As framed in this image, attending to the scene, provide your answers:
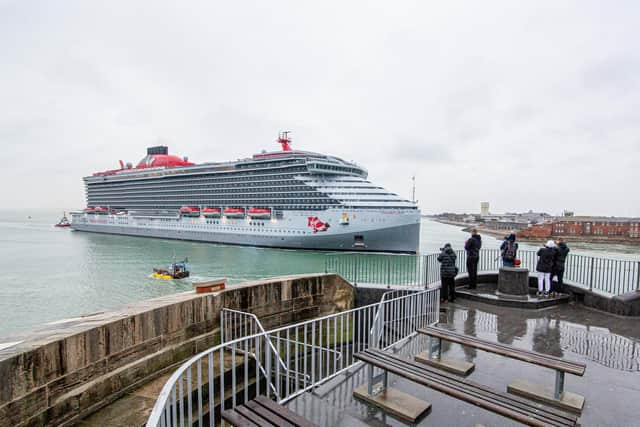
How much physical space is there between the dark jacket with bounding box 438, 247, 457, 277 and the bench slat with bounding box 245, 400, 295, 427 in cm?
604

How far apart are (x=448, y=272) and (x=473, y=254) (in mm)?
1134

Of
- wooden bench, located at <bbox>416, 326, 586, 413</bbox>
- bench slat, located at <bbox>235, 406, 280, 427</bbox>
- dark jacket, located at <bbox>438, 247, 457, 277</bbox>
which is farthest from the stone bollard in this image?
bench slat, located at <bbox>235, 406, 280, 427</bbox>

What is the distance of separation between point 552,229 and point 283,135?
70.0 meters

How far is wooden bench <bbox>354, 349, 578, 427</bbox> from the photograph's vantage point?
2.48 metres

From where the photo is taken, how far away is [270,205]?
151ft

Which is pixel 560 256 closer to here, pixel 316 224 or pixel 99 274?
pixel 99 274

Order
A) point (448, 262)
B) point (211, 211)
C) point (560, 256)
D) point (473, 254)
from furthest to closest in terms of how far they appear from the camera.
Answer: point (211, 211) < point (473, 254) < point (560, 256) < point (448, 262)

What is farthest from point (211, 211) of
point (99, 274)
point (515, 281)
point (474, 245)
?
point (515, 281)

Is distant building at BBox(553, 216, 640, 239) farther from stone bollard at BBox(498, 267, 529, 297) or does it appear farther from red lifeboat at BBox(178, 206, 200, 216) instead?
stone bollard at BBox(498, 267, 529, 297)

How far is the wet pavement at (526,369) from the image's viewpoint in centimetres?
335

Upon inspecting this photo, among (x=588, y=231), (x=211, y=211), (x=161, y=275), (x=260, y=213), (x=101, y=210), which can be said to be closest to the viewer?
(x=161, y=275)

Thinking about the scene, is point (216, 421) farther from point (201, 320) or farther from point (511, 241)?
point (511, 241)

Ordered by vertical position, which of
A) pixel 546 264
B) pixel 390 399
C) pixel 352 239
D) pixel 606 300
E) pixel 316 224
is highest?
pixel 546 264

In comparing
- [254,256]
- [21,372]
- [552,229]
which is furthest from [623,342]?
[552,229]
